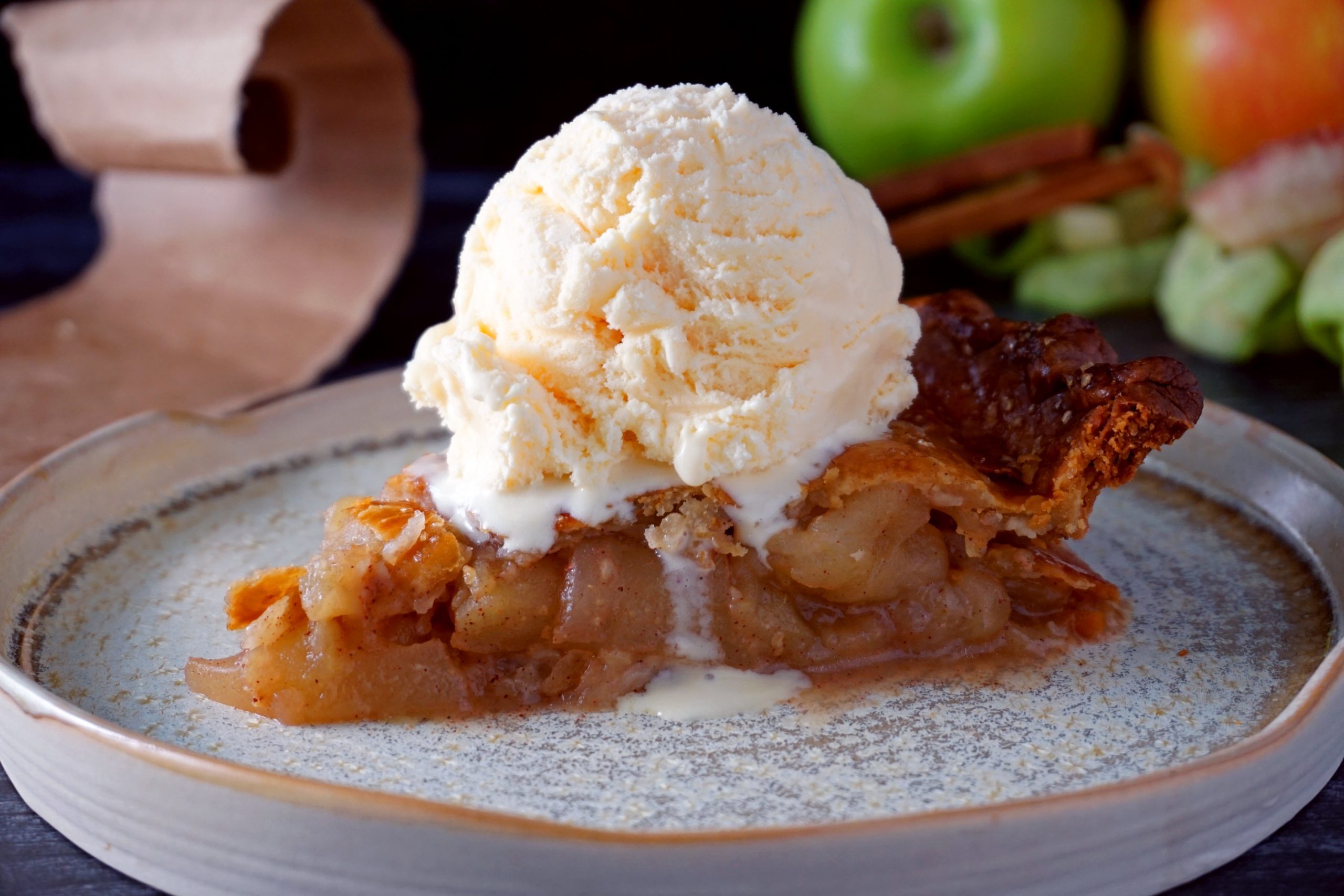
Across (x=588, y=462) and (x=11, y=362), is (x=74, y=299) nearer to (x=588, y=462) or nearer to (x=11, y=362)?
(x=11, y=362)

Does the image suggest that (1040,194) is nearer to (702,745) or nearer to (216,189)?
(216,189)

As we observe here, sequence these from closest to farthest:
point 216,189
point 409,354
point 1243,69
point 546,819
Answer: point 546,819 < point 409,354 < point 1243,69 < point 216,189

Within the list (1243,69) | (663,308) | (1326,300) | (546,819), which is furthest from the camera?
(1243,69)

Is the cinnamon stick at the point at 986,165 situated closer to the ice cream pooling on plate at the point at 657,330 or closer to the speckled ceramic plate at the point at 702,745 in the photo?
the speckled ceramic plate at the point at 702,745

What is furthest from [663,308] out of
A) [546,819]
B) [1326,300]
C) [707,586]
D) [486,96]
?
[486,96]

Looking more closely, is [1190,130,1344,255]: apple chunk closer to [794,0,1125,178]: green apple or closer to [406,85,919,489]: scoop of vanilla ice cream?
[794,0,1125,178]: green apple

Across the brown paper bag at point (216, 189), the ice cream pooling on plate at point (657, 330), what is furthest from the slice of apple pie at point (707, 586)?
the brown paper bag at point (216, 189)

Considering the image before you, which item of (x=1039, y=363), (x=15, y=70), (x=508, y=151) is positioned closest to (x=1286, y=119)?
(x=1039, y=363)
